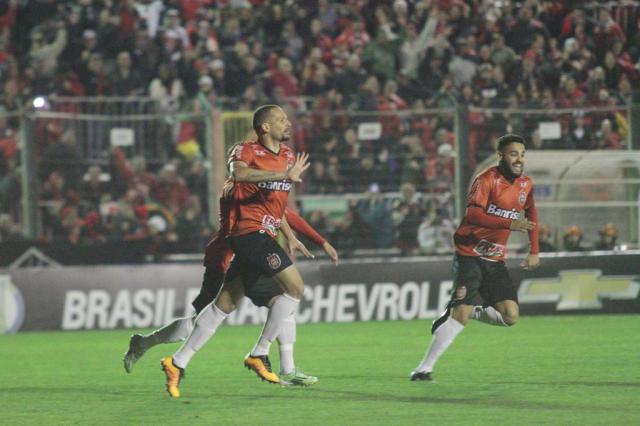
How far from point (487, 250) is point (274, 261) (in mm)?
1743

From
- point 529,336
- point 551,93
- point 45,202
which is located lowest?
point 529,336

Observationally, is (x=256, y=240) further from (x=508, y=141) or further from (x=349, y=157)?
(x=349, y=157)

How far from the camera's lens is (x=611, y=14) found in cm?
2098

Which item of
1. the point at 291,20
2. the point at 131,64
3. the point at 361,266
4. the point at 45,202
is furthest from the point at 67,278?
the point at 291,20

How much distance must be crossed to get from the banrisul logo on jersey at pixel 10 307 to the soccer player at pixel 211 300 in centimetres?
676

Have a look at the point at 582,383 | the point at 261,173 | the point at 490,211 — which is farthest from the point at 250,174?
the point at 582,383

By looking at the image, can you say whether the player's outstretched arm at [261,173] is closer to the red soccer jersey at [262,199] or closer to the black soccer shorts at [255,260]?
the red soccer jersey at [262,199]

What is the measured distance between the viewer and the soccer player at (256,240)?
28.7 ft

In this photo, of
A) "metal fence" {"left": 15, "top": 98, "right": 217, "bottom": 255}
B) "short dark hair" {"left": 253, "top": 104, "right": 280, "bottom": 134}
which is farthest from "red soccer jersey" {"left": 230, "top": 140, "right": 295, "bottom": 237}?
→ "metal fence" {"left": 15, "top": 98, "right": 217, "bottom": 255}

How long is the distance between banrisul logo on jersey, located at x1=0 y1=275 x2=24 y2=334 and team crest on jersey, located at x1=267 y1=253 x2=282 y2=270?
8.04m

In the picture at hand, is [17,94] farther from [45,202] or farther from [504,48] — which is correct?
[504,48]

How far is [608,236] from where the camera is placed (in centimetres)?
1591

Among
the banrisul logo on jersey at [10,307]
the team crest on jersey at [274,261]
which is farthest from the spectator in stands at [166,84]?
the team crest on jersey at [274,261]

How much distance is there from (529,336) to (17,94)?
9438 mm
